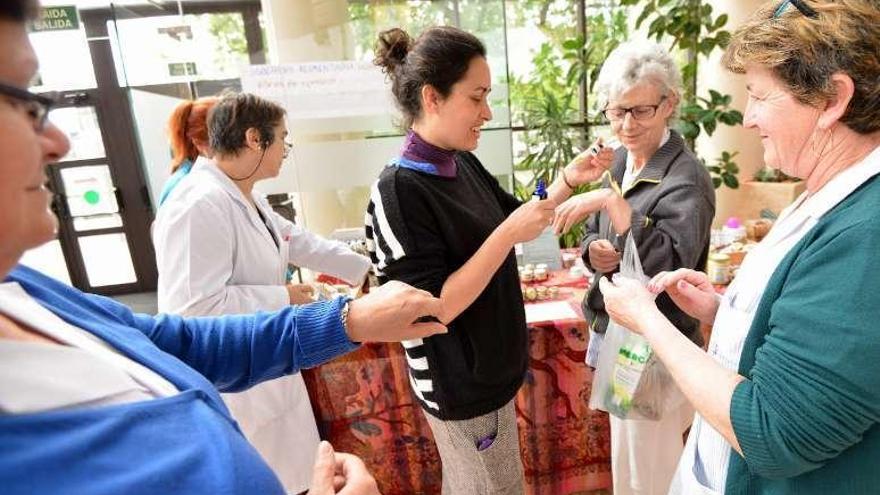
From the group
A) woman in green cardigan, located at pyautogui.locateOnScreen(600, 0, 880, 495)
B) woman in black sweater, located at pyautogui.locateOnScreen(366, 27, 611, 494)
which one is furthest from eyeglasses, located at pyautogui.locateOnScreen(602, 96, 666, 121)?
woman in green cardigan, located at pyautogui.locateOnScreen(600, 0, 880, 495)

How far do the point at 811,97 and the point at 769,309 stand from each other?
0.32m

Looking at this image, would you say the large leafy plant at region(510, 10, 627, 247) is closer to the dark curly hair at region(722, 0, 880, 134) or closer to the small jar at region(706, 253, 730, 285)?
the small jar at region(706, 253, 730, 285)

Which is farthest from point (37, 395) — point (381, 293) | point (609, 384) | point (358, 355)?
point (358, 355)

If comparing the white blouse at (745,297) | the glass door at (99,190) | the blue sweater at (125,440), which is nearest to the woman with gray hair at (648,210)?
the white blouse at (745,297)

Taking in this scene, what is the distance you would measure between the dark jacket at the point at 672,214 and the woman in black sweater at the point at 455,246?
389 millimetres

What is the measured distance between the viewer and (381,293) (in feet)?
3.03

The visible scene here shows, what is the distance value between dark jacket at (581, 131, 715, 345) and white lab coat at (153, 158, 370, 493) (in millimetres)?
1143

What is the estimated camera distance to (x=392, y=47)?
124cm

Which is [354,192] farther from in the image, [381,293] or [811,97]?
[811,97]

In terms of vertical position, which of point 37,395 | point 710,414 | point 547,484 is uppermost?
point 37,395

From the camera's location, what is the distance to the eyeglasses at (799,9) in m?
0.72

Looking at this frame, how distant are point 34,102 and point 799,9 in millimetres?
964

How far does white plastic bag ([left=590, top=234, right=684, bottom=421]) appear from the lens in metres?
1.38

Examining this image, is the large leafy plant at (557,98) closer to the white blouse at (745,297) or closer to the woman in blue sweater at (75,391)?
the white blouse at (745,297)
